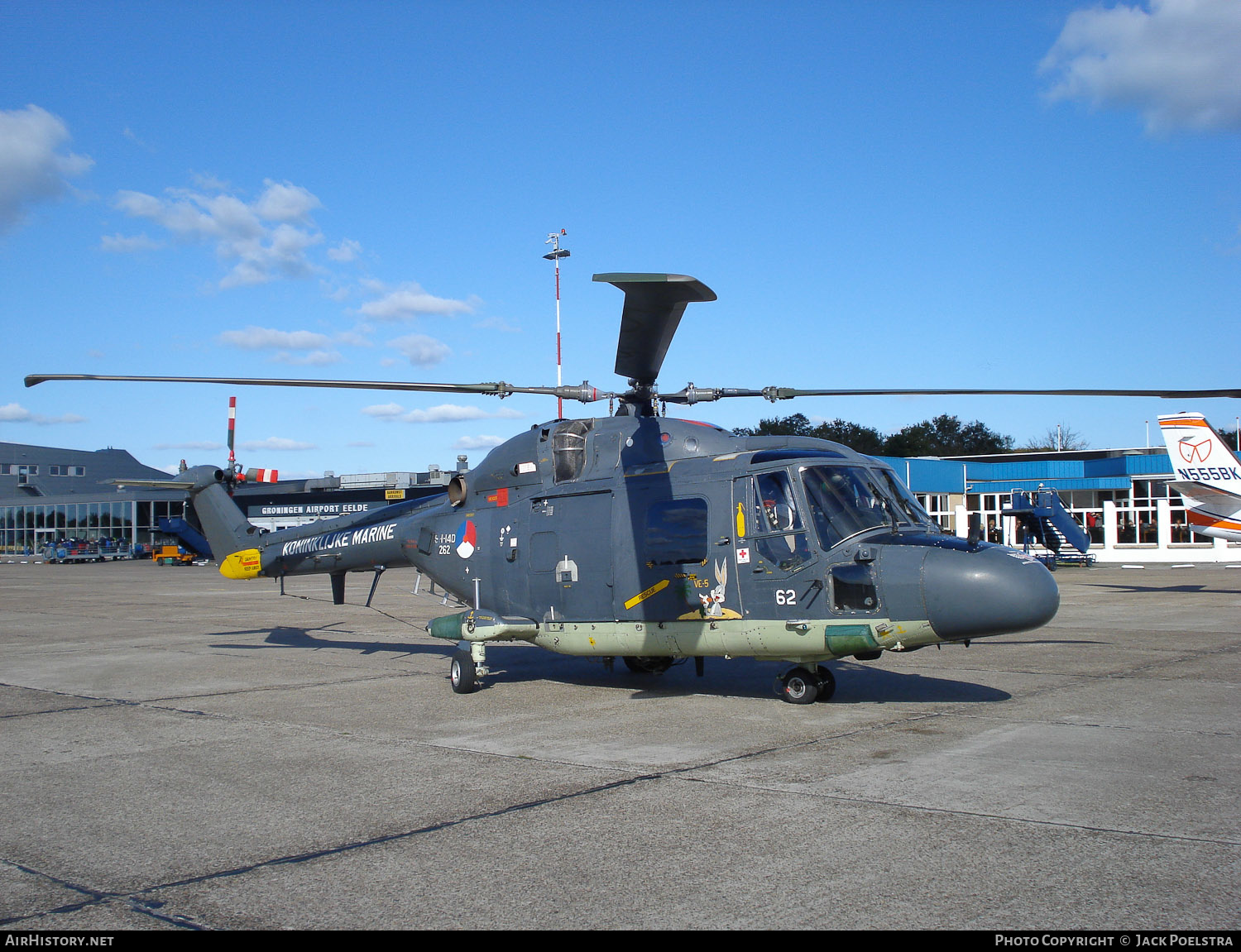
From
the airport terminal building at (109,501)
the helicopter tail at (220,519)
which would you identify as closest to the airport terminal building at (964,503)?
the airport terminal building at (109,501)

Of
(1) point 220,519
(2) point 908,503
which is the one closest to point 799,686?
(2) point 908,503

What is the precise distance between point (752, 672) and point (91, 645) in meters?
11.9

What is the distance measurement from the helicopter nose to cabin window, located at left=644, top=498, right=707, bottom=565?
95.6 inches

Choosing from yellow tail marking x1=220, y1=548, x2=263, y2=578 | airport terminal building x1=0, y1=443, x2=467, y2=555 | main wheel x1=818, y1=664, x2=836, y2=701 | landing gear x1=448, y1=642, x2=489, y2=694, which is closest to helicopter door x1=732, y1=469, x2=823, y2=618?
main wheel x1=818, y1=664, x2=836, y2=701

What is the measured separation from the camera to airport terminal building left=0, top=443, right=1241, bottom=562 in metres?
46.3

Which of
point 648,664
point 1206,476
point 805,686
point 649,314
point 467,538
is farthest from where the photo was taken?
point 1206,476

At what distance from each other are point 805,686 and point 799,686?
0.07m

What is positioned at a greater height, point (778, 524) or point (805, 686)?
point (778, 524)

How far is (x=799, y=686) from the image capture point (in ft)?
32.9

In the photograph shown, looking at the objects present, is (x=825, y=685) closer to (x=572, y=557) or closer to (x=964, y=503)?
(x=572, y=557)

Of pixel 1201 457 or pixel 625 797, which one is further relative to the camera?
pixel 1201 457

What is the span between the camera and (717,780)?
6.89 m

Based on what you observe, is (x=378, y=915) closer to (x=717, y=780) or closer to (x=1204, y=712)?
(x=717, y=780)

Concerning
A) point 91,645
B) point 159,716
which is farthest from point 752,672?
point 91,645
